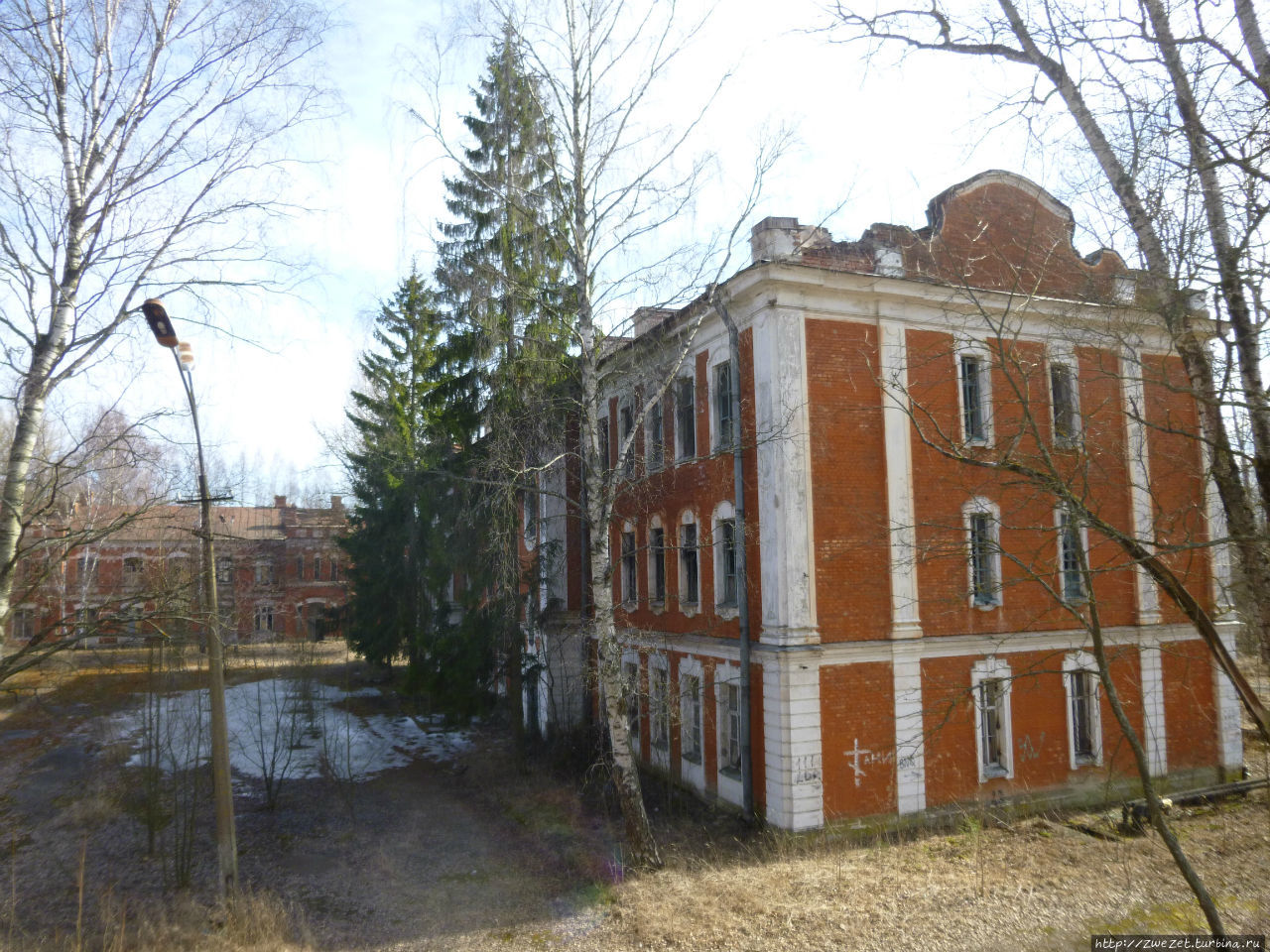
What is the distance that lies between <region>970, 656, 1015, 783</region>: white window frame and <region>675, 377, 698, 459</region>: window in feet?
22.3

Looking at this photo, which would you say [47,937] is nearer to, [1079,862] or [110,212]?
[110,212]

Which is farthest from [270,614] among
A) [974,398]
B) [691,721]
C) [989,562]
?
[974,398]

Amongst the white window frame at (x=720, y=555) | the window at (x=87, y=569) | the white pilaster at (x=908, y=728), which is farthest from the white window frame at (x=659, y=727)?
A: the window at (x=87, y=569)

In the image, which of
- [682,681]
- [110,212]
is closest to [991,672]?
[682,681]

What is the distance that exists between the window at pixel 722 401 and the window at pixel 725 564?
158 centimetres

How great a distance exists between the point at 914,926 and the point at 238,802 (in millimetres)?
13624

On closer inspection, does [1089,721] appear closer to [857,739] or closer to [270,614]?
[857,739]

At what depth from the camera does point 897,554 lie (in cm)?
1399

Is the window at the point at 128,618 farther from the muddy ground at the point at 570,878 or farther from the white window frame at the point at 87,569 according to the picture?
the white window frame at the point at 87,569

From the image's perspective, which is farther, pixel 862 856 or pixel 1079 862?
pixel 862 856

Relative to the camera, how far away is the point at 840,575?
44.5ft

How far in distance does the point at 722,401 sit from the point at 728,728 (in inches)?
243

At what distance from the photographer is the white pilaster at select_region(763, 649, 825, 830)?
12.7 metres

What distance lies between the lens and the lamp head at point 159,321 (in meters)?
7.72
